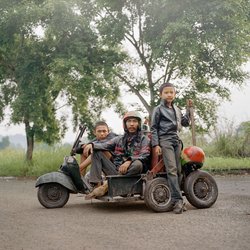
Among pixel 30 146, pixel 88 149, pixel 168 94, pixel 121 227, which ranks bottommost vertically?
pixel 121 227

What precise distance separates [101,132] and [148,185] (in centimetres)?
160

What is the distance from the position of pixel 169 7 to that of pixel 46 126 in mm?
7279

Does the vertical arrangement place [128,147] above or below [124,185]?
above

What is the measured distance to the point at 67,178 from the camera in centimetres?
846

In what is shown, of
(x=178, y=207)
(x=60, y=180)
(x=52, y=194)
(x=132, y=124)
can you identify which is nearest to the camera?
(x=178, y=207)

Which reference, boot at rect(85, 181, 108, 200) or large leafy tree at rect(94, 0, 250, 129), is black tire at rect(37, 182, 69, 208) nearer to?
boot at rect(85, 181, 108, 200)

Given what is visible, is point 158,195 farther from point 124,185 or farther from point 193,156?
point 193,156

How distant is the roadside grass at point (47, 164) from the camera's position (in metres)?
18.3

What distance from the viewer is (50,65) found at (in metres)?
19.7

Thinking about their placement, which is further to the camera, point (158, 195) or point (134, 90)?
point (134, 90)

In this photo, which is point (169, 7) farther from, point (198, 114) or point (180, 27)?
point (198, 114)

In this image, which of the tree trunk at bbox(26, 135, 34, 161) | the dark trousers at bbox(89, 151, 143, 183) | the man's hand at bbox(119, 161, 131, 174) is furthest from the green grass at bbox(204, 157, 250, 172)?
the man's hand at bbox(119, 161, 131, 174)

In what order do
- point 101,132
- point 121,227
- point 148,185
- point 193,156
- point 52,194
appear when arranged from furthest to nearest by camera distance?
point 101,132 → point 52,194 → point 193,156 → point 148,185 → point 121,227

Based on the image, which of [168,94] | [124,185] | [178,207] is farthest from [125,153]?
[178,207]
